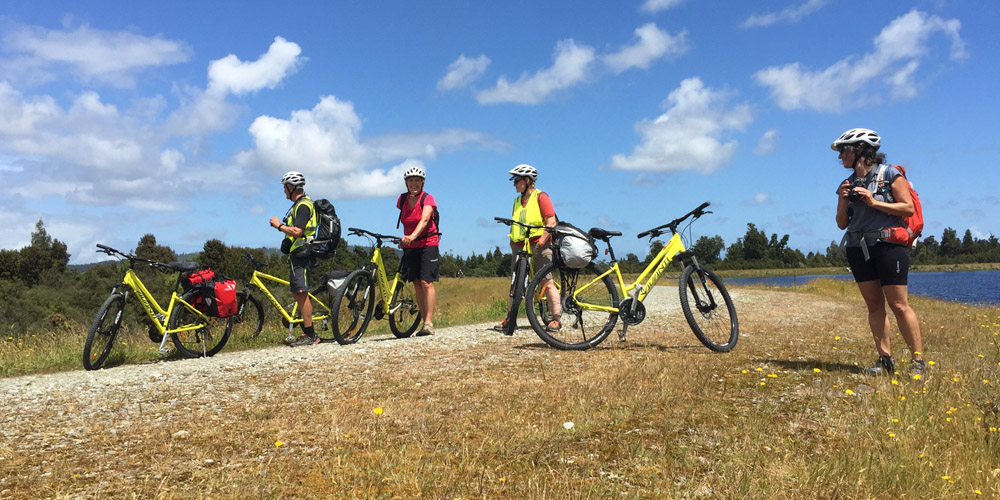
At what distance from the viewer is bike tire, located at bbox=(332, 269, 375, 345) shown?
8656mm

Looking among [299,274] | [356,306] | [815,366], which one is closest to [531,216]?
[356,306]

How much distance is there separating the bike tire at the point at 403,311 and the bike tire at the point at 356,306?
1.19 feet

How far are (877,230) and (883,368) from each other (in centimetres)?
124

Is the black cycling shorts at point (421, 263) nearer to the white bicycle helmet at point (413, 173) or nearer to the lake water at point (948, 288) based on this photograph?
the white bicycle helmet at point (413, 173)

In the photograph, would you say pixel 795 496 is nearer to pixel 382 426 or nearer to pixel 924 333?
→ pixel 382 426

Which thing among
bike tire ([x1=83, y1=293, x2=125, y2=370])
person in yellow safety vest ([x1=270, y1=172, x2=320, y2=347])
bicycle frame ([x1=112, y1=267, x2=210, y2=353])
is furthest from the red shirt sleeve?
bike tire ([x1=83, y1=293, x2=125, y2=370])

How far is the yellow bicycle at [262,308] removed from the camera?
866 centimetres

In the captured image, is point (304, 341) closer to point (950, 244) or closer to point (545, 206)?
point (545, 206)

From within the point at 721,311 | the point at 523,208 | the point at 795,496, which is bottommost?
the point at 795,496

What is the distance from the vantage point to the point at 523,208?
8547 mm

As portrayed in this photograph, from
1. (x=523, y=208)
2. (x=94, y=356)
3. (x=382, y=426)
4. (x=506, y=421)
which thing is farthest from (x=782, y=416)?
(x=94, y=356)

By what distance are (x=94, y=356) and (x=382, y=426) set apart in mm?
5331

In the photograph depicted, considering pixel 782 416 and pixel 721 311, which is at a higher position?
pixel 721 311

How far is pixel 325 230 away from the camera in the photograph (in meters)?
8.63
